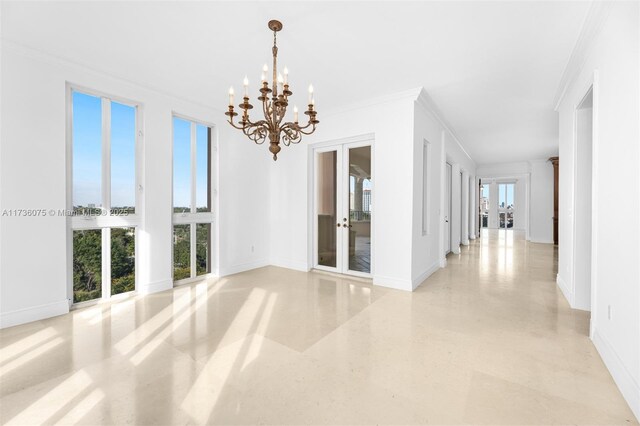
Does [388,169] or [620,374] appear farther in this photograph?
[388,169]

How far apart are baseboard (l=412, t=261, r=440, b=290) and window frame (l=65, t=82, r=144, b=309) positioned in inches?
158

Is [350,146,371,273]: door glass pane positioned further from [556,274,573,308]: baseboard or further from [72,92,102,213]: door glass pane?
[72,92,102,213]: door glass pane

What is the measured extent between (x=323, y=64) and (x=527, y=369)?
11.6 ft

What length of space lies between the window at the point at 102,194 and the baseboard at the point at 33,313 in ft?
0.78

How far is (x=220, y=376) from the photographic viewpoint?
200 cm

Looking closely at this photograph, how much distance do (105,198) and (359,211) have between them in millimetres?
3690

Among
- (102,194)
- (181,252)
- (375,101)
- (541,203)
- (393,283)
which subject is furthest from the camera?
(541,203)

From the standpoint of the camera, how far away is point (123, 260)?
379 cm

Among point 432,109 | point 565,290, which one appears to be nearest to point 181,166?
point 432,109

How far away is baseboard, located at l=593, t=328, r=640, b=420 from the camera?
5.48 ft

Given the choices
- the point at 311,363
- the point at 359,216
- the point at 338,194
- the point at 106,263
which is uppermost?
the point at 338,194

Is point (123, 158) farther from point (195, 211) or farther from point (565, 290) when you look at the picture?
point (565, 290)

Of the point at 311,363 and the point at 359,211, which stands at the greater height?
the point at 359,211

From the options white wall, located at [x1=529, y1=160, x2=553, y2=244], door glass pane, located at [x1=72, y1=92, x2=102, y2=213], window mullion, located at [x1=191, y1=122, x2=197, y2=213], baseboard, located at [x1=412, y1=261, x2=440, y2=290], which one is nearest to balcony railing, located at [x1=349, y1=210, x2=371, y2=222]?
baseboard, located at [x1=412, y1=261, x2=440, y2=290]
